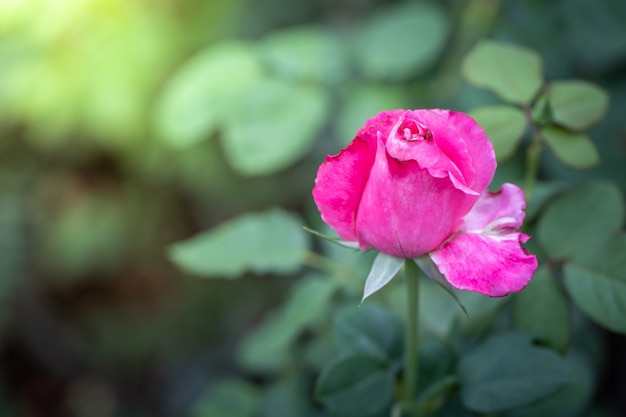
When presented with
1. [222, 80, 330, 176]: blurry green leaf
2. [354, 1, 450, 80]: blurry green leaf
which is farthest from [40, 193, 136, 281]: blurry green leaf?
[354, 1, 450, 80]: blurry green leaf

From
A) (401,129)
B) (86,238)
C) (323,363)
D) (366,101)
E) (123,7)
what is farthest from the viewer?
(86,238)

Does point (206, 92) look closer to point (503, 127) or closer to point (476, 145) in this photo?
point (503, 127)

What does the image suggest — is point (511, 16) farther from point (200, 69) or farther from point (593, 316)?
point (593, 316)

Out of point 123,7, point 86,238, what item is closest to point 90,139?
point 86,238

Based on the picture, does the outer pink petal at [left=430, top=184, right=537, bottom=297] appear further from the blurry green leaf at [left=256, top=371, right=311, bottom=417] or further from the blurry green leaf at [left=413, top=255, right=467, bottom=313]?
the blurry green leaf at [left=256, top=371, right=311, bottom=417]

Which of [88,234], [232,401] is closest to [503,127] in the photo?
[232,401]

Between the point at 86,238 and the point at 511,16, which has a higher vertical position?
the point at 511,16
